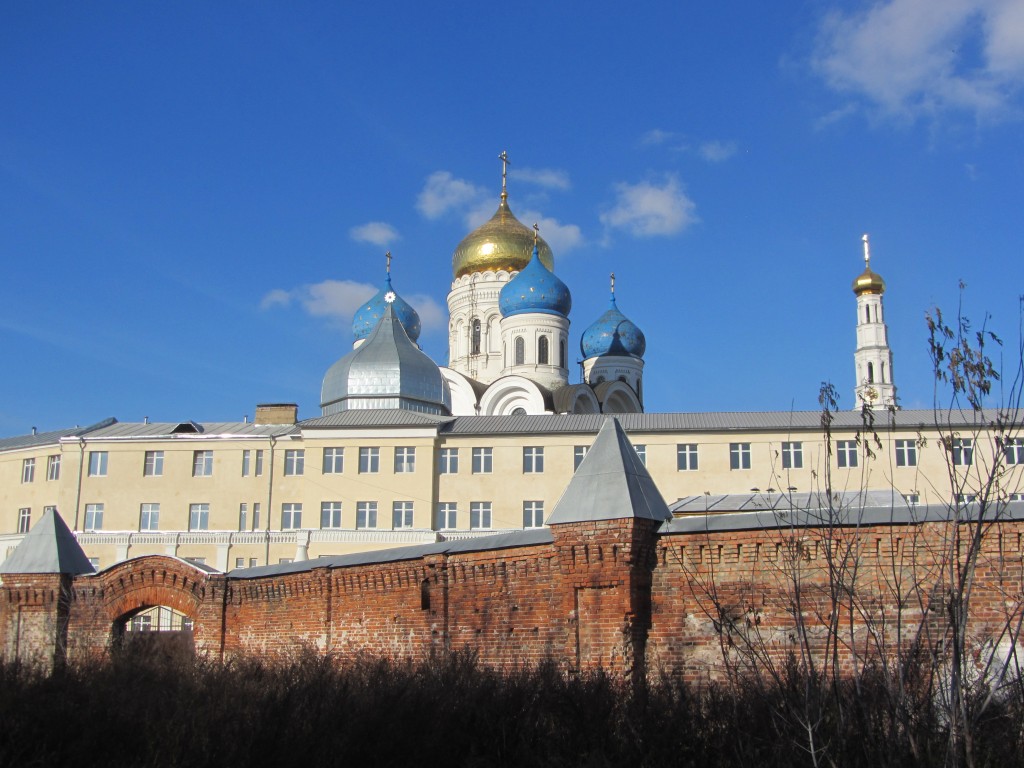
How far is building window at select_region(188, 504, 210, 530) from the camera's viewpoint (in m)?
39.2

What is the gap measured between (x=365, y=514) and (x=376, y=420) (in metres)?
3.47

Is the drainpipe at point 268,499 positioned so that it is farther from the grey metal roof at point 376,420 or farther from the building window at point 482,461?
the building window at point 482,461

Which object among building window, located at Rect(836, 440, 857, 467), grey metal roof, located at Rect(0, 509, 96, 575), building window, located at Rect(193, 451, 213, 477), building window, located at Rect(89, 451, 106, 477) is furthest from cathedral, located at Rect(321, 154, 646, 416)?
grey metal roof, located at Rect(0, 509, 96, 575)

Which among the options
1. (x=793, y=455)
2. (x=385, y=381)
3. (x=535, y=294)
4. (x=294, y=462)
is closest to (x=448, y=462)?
(x=294, y=462)

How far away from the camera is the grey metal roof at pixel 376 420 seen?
38.8 metres

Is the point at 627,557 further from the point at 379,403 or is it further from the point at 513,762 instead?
the point at 379,403

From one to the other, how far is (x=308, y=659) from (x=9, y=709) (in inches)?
238

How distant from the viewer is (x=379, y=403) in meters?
44.1

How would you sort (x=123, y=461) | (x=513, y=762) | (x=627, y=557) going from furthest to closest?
(x=123, y=461)
(x=627, y=557)
(x=513, y=762)

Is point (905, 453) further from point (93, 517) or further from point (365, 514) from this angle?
point (93, 517)

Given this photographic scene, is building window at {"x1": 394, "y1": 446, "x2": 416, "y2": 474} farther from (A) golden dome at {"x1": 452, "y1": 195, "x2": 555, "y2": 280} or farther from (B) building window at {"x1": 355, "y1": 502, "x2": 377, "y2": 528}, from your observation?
(A) golden dome at {"x1": 452, "y1": 195, "x2": 555, "y2": 280}

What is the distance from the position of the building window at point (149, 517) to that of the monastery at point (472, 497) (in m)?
0.10

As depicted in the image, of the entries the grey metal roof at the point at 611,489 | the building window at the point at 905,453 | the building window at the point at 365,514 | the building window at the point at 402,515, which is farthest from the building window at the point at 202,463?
the grey metal roof at the point at 611,489

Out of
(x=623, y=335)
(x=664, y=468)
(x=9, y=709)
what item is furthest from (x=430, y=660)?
(x=623, y=335)
